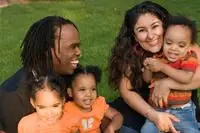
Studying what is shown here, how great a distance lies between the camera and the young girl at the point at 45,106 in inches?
159

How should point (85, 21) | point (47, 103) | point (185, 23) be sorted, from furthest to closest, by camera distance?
point (85, 21)
point (185, 23)
point (47, 103)

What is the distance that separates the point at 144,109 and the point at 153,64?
41 centimetres

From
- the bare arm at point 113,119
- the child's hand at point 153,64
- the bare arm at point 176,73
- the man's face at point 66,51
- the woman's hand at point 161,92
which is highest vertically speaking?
the man's face at point 66,51

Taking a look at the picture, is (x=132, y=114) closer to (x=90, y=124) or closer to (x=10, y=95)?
(x=90, y=124)

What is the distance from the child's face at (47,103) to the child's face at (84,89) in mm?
254

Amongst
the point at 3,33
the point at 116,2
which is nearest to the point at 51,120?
the point at 3,33

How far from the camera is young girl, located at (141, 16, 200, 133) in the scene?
4316 millimetres

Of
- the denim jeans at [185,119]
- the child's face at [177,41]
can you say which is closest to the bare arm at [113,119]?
the denim jeans at [185,119]

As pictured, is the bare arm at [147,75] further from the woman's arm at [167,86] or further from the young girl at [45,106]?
the young girl at [45,106]

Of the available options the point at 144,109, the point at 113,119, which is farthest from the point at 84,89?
the point at 144,109

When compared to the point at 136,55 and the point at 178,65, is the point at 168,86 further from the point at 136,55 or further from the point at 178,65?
the point at 136,55

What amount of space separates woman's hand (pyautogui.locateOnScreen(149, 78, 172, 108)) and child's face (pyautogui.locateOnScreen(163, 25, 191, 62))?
24cm

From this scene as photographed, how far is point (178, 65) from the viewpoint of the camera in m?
4.44

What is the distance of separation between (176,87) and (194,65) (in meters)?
0.24
